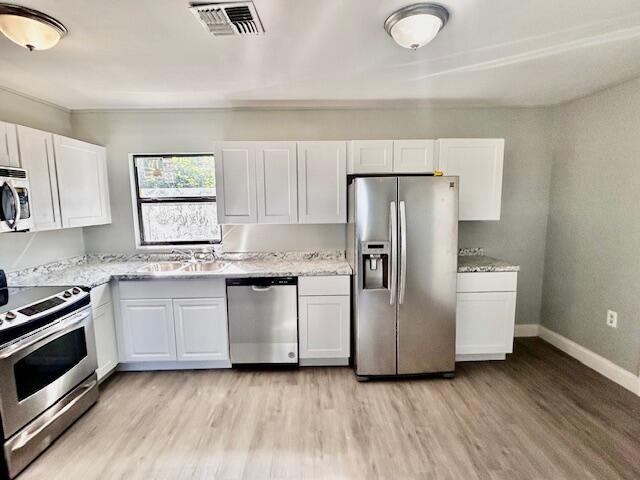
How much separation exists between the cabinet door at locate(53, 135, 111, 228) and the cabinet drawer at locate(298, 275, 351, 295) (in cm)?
199

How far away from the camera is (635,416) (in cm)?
208

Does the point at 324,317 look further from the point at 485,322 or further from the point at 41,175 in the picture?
the point at 41,175

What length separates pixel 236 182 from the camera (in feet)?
9.16

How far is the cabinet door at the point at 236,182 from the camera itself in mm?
2764

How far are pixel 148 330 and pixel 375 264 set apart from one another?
2.02m

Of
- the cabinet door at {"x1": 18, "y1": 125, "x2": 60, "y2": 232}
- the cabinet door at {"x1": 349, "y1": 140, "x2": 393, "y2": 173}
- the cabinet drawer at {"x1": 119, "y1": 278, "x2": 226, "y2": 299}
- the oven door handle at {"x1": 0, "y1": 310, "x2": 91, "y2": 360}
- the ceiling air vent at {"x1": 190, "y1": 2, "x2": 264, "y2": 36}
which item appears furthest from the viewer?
the cabinet door at {"x1": 349, "y1": 140, "x2": 393, "y2": 173}

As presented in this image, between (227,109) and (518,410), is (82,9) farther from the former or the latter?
(518,410)

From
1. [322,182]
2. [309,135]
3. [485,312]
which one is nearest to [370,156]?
[322,182]

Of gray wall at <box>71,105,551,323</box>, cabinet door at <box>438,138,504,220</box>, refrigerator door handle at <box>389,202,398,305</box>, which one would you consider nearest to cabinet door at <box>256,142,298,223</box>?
gray wall at <box>71,105,551,323</box>

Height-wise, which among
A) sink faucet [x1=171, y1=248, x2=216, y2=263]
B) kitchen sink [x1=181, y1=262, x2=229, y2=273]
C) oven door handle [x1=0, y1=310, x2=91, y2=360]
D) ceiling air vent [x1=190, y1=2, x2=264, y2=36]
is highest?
ceiling air vent [x1=190, y1=2, x2=264, y2=36]

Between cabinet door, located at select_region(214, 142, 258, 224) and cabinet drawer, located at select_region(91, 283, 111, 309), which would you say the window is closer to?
cabinet door, located at select_region(214, 142, 258, 224)

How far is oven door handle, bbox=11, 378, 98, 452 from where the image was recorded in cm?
173

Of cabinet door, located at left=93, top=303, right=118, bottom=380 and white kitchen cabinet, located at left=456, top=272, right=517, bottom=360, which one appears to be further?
white kitchen cabinet, located at left=456, top=272, right=517, bottom=360

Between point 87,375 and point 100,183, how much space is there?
1.73 m
